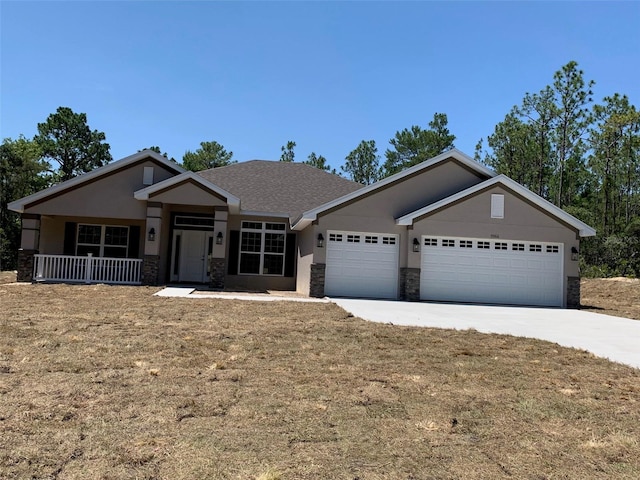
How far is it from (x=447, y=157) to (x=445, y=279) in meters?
4.39

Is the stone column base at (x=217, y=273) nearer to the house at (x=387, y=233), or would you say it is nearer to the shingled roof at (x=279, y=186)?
the house at (x=387, y=233)

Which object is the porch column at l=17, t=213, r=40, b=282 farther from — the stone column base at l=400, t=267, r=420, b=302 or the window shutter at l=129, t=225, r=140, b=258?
the stone column base at l=400, t=267, r=420, b=302

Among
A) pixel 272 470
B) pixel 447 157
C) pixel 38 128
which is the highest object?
pixel 38 128

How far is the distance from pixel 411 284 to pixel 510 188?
466cm

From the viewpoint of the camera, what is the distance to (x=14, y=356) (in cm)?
580

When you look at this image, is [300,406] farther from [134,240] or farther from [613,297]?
[613,297]

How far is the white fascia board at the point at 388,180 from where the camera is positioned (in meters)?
15.7

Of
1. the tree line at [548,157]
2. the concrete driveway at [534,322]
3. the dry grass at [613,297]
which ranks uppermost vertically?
the tree line at [548,157]

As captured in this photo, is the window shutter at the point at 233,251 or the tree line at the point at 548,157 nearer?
the window shutter at the point at 233,251

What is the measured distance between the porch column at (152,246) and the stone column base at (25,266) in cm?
388

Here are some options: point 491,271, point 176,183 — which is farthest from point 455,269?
point 176,183

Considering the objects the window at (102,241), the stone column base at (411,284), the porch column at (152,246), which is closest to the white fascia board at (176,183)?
the porch column at (152,246)

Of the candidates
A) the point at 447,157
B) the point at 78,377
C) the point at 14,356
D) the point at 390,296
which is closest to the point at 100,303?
the point at 14,356

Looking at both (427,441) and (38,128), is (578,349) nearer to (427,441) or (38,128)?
(427,441)
